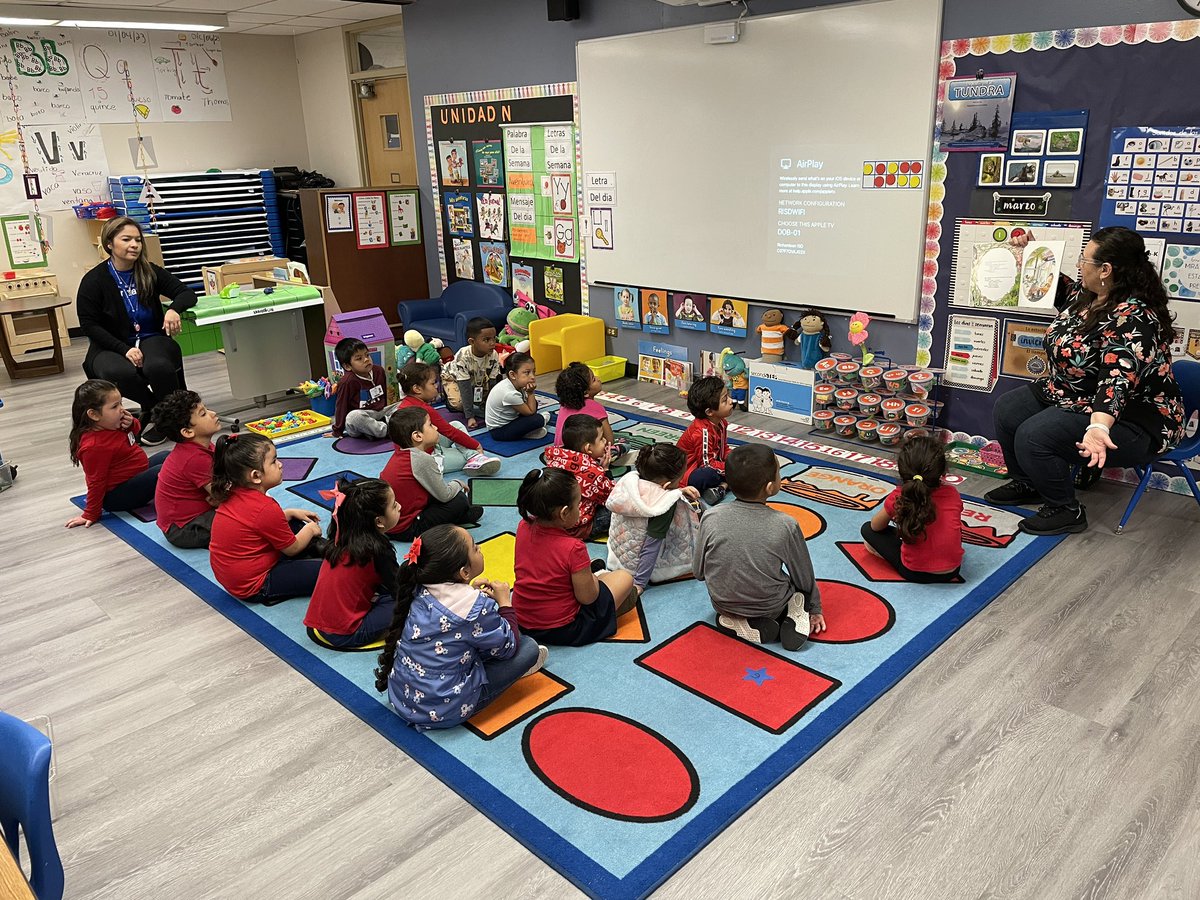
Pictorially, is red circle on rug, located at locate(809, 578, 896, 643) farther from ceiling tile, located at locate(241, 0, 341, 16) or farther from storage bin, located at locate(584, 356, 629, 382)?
ceiling tile, located at locate(241, 0, 341, 16)

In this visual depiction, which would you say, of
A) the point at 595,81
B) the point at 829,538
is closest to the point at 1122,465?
the point at 829,538

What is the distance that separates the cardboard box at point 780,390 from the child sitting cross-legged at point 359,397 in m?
2.25

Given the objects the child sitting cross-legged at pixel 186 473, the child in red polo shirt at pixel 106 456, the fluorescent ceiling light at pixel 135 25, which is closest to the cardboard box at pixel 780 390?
the child sitting cross-legged at pixel 186 473

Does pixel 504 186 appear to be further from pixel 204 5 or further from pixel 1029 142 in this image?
pixel 1029 142

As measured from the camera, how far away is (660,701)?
8.87 feet

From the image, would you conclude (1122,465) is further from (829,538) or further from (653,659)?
(653,659)

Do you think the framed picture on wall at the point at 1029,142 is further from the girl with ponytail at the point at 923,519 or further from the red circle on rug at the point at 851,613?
the red circle on rug at the point at 851,613

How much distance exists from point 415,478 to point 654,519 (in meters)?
1.10

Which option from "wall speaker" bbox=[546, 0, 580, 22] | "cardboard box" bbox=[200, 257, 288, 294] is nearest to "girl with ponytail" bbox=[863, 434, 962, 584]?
"wall speaker" bbox=[546, 0, 580, 22]

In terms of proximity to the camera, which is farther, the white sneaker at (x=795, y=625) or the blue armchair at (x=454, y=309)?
the blue armchair at (x=454, y=309)

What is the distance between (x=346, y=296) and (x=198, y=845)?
6178 millimetres

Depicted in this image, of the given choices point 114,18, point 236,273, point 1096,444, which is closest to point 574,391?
point 1096,444

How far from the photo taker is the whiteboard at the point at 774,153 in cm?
452

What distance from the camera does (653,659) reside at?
292 cm
